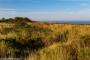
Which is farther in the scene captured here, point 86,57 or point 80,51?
point 80,51

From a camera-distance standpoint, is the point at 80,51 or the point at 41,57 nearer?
the point at 41,57

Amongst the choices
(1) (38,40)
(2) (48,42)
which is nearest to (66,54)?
(2) (48,42)

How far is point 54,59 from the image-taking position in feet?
26.8

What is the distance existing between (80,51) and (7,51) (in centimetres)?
307

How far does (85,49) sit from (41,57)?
166cm

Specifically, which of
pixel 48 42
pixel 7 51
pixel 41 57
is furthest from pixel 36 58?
pixel 48 42

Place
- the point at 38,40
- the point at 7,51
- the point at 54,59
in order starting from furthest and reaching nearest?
1. the point at 38,40
2. the point at 7,51
3. the point at 54,59

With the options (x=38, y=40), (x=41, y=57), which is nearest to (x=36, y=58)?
(x=41, y=57)

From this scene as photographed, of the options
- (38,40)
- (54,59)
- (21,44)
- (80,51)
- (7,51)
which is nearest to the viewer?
(54,59)

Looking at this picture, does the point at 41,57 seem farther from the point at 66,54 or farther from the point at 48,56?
the point at 66,54

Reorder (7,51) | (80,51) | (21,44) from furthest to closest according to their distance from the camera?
(21,44), (7,51), (80,51)

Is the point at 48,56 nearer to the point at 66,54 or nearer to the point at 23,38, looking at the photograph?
the point at 66,54

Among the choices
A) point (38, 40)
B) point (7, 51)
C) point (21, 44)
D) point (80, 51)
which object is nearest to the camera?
point (80, 51)

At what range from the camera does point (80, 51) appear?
29.4 feet
